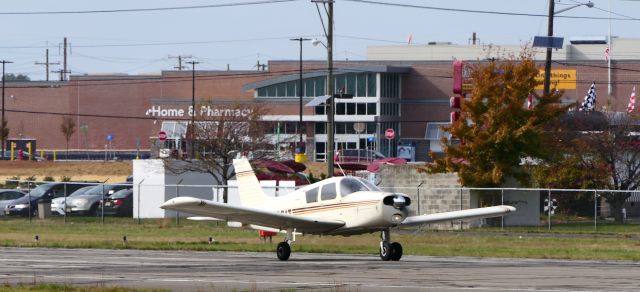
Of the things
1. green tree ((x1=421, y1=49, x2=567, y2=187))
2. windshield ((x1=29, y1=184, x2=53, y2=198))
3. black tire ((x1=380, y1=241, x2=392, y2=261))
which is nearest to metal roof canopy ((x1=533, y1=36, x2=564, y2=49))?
green tree ((x1=421, y1=49, x2=567, y2=187))

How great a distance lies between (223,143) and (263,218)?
33.5 meters

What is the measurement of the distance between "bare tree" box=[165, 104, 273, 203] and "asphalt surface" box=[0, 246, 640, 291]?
2651cm

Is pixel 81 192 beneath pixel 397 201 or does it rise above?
beneath

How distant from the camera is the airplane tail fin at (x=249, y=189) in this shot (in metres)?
31.1

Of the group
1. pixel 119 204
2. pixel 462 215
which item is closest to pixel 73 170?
pixel 119 204

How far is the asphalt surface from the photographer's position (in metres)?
19.9

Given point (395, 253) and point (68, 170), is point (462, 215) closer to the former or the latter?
point (395, 253)

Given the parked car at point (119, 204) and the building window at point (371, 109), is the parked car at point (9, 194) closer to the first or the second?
the parked car at point (119, 204)

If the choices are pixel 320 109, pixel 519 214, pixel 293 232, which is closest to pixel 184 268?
pixel 293 232

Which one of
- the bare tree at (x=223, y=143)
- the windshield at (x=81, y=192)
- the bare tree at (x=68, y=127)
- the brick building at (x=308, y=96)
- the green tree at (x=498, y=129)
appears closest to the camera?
the green tree at (x=498, y=129)

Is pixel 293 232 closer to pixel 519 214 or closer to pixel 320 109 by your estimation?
pixel 519 214

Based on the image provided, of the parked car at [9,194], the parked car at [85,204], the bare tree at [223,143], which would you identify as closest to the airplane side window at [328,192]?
the parked car at [85,204]

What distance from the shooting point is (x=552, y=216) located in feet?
171

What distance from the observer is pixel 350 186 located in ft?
92.4
